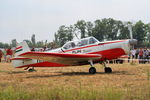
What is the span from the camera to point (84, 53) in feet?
47.1

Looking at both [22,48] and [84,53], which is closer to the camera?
[84,53]

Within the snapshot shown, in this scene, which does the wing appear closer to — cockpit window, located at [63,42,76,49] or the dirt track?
cockpit window, located at [63,42,76,49]

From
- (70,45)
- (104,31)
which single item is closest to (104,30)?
(104,31)

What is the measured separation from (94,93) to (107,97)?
17.4 inches

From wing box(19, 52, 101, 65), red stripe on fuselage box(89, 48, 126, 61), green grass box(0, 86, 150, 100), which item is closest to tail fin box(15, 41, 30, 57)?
wing box(19, 52, 101, 65)

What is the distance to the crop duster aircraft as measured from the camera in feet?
44.4

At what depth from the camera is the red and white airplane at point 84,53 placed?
532 inches

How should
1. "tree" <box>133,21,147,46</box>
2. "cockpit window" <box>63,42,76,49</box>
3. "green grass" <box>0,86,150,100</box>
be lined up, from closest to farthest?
"green grass" <box>0,86,150,100</box>
"cockpit window" <box>63,42,76,49</box>
"tree" <box>133,21,147,46</box>

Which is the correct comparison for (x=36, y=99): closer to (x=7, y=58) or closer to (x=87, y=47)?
(x=87, y=47)

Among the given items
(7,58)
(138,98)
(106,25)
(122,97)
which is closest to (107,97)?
(122,97)

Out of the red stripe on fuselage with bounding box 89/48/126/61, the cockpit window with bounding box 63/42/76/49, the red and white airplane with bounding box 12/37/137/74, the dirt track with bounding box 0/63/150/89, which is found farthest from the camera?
the cockpit window with bounding box 63/42/76/49

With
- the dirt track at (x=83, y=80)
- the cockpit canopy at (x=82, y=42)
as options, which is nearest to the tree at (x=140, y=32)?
the cockpit canopy at (x=82, y=42)

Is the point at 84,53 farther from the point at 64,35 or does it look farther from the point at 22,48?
the point at 64,35

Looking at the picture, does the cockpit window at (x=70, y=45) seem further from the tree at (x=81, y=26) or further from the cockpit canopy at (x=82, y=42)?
the tree at (x=81, y=26)
